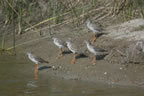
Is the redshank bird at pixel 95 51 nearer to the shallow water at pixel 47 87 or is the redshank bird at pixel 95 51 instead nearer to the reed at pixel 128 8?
the shallow water at pixel 47 87

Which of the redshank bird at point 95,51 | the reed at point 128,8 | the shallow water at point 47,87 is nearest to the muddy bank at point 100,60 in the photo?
the redshank bird at point 95,51

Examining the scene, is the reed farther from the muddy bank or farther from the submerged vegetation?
the muddy bank

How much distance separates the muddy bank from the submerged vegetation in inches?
19.2

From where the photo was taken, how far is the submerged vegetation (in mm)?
12898

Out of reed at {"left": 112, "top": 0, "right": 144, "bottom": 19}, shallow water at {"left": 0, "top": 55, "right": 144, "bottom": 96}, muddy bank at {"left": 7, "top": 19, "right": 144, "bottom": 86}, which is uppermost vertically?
reed at {"left": 112, "top": 0, "right": 144, "bottom": 19}

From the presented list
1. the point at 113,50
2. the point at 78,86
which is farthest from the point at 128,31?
the point at 78,86

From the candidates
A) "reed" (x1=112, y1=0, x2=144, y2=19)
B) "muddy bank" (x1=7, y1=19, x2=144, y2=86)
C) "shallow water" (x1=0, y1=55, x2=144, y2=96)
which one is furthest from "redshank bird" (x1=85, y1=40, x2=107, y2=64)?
"reed" (x1=112, y1=0, x2=144, y2=19)

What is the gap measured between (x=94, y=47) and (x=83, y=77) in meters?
1.18

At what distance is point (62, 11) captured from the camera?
562 inches

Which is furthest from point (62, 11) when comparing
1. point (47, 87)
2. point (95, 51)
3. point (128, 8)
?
point (47, 87)

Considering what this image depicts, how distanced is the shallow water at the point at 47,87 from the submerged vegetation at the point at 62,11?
2379 millimetres

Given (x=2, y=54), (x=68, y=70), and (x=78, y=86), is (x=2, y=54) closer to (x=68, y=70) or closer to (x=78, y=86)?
(x=68, y=70)

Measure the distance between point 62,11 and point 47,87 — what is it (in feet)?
19.1

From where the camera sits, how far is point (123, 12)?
13094 millimetres
